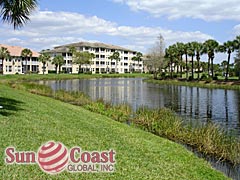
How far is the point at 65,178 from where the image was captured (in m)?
7.06

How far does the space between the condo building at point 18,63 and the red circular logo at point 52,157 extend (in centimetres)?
9269

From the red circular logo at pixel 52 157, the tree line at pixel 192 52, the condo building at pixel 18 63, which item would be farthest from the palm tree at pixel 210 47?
the red circular logo at pixel 52 157

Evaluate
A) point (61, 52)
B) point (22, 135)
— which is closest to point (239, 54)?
point (22, 135)

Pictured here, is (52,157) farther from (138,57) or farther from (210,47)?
(138,57)

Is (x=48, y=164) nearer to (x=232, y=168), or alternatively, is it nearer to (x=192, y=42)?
(x=232, y=168)

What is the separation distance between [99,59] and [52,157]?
408 feet

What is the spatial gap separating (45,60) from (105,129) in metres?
97.2

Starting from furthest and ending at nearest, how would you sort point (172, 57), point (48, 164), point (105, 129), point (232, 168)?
1. point (172, 57)
2. point (105, 129)
3. point (232, 168)
4. point (48, 164)

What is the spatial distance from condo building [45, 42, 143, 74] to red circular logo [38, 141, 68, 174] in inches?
4377

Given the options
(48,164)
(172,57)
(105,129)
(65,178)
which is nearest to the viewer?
(65,178)

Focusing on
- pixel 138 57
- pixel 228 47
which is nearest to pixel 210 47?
pixel 228 47

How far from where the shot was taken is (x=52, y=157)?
8.49 m

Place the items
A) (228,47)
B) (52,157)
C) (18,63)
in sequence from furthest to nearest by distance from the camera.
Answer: (18,63) → (228,47) → (52,157)

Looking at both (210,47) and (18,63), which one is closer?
(210,47)
